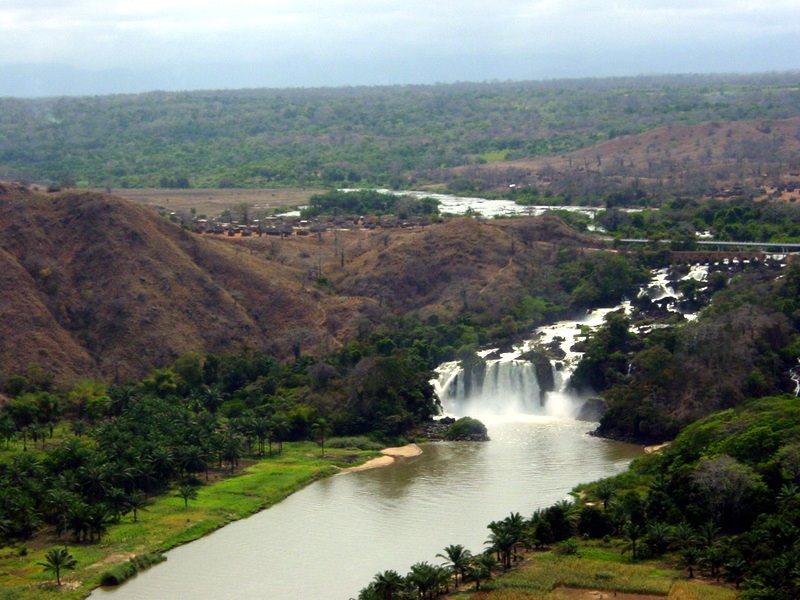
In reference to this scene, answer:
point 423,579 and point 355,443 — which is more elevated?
point 423,579

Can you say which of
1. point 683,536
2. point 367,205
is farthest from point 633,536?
point 367,205

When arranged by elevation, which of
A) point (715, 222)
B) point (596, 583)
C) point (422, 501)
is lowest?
point (422, 501)

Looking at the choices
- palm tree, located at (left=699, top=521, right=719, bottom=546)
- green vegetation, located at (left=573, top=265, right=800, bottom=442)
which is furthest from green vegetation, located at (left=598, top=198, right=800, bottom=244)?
palm tree, located at (left=699, top=521, right=719, bottom=546)

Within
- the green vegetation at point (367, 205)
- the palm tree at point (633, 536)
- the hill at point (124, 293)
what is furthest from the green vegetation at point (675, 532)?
the green vegetation at point (367, 205)

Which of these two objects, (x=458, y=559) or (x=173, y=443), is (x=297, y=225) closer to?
(x=173, y=443)

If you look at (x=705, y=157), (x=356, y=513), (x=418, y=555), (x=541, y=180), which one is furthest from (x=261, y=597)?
(x=705, y=157)

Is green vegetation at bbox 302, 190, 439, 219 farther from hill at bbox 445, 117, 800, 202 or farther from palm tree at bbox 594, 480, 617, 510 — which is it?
palm tree at bbox 594, 480, 617, 510
